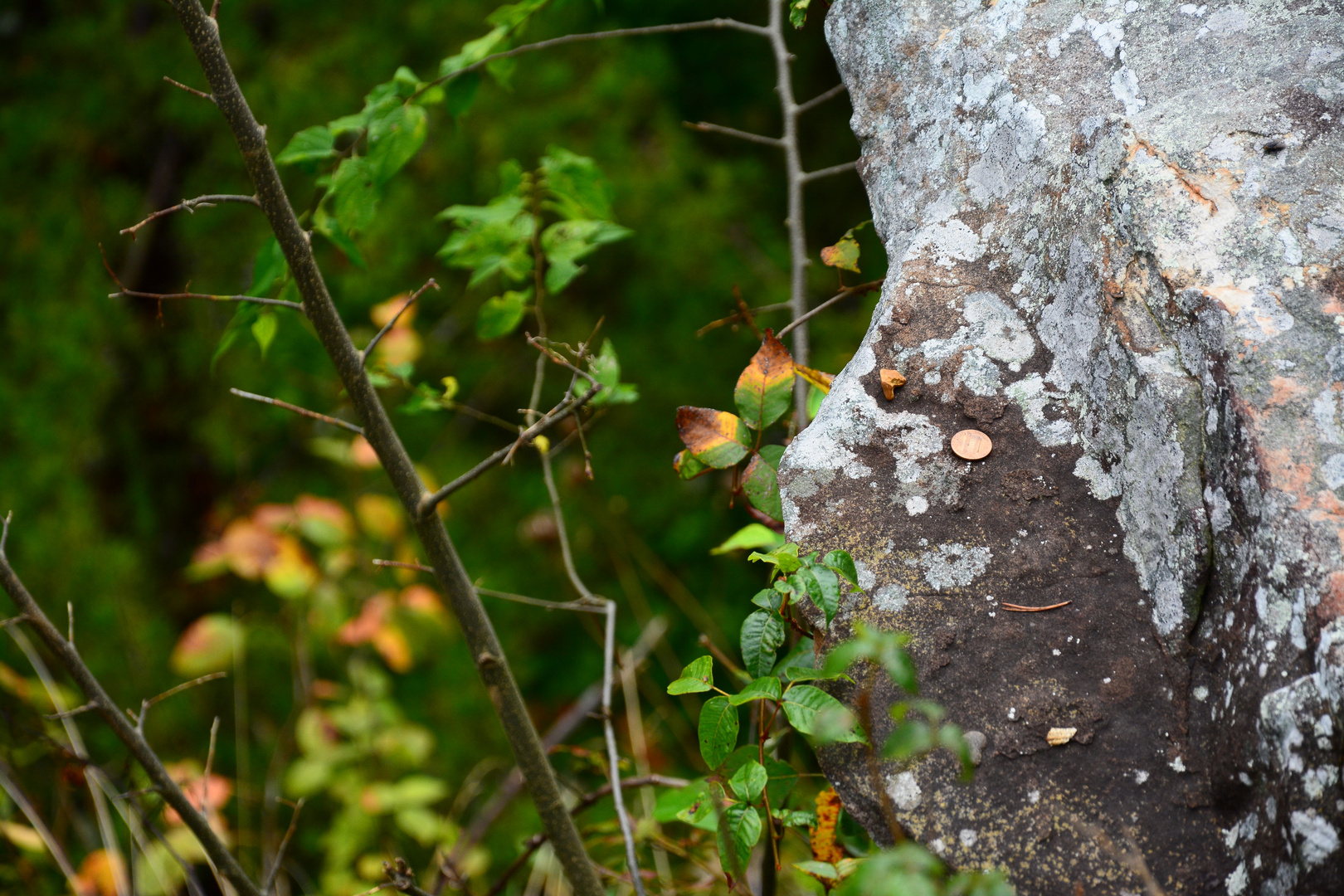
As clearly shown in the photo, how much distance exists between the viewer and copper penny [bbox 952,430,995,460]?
992 mm

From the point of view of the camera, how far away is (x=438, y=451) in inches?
110

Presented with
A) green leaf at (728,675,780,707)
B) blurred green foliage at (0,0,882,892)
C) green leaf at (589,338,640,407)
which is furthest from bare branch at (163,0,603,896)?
blurred green foliage at (0,0,882,892)

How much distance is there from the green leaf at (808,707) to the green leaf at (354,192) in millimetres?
988

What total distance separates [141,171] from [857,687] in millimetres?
2854

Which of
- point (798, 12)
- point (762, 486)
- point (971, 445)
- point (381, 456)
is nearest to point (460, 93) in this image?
point (798, 12)

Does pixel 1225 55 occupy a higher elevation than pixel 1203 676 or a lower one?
higher

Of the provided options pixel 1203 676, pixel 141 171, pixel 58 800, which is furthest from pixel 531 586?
pixel 1203 676

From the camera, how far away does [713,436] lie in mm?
1112

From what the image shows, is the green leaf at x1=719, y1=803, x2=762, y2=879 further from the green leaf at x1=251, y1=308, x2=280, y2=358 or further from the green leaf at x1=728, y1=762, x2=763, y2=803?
the green leaf at x1=251, y1=308, x2=280, y2=358

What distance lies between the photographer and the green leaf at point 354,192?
132 cm

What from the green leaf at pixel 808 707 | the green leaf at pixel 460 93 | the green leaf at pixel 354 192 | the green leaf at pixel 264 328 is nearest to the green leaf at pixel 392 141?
the green leaf at pixel 354 192

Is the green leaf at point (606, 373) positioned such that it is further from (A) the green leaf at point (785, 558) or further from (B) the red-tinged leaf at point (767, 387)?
(A) the green leaf at point (785, 558)

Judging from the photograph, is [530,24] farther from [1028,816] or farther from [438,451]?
[1028,816]

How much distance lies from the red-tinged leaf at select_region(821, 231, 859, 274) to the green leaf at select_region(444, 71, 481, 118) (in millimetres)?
696
